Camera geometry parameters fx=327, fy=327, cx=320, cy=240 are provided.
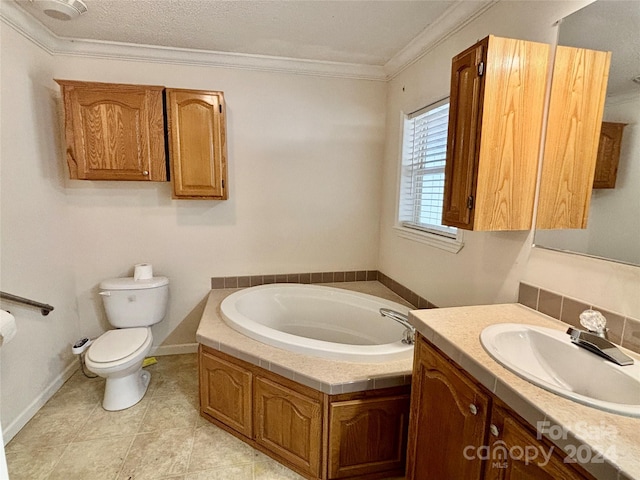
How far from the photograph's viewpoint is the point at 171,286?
2.74 metres

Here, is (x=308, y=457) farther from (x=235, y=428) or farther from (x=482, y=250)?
(x=482, y=250)

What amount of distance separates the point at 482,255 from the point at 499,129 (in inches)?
27.9

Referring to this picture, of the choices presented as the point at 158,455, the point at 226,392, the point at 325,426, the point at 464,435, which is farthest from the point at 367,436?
the point at 158,455

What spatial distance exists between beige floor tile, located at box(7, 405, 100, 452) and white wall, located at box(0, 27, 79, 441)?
2.2 inches

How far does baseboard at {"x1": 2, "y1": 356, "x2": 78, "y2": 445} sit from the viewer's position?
6.05 feet

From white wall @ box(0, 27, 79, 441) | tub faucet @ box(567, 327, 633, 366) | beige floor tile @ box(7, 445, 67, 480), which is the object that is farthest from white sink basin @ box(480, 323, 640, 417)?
A: white wall @ box(0, 27, 79, 441)

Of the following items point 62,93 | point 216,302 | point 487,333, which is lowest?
point 216,302

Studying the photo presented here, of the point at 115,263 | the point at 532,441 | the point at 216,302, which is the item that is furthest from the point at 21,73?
the point at 532,441

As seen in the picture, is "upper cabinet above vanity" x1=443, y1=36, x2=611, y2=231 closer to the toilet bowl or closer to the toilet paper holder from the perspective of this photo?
the toilet bowl

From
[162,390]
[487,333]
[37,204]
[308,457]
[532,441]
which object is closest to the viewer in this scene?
[532,441]

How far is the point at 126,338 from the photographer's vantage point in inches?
87.4

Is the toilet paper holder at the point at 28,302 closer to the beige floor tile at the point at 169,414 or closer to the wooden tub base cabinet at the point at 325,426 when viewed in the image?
the beige floor tile at the point at 169,414

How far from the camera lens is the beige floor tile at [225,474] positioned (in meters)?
1.63

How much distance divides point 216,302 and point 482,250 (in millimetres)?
1858
